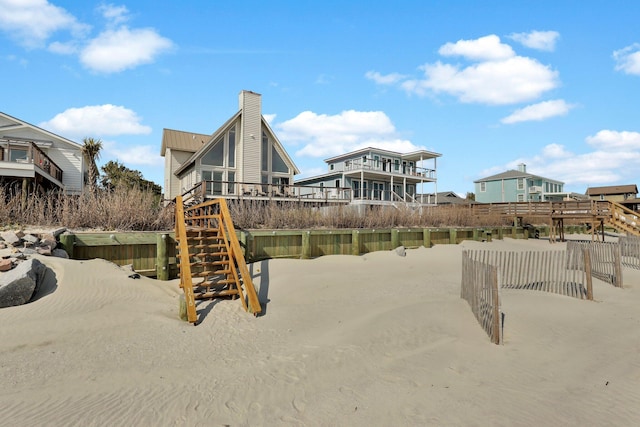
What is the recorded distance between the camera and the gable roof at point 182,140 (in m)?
32.0

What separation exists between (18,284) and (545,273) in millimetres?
13564

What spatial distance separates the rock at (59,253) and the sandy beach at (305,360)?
0.57 meters

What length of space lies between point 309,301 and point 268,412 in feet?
17.7

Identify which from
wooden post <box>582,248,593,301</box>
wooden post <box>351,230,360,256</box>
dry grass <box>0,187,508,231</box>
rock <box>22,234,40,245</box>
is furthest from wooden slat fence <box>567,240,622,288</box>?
rock <box>22,234,40,245</box>

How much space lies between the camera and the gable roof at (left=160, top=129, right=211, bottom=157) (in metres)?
32.0

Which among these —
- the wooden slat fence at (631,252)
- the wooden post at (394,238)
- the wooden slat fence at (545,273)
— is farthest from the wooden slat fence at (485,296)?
the wooden slat fence at (631,252)

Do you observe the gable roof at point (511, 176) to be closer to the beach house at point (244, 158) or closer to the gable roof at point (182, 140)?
the beach house at point (244, 158)

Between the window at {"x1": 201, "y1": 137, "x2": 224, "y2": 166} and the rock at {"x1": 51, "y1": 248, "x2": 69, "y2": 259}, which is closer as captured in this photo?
the rock at {"x1": 51, "y1": 248, "x2": 69, "y2": 259}

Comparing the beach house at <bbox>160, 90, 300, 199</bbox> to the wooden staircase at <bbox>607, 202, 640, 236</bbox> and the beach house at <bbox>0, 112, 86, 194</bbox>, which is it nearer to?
the beach house at <bbox>0, 112, 86, 194</bbox>

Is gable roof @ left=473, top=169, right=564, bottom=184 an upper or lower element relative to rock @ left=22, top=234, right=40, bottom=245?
upper

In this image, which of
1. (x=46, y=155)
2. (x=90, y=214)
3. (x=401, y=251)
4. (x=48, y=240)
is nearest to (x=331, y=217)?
(x=401, y=251)

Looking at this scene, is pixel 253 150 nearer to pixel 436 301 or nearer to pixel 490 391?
pixel 436 301

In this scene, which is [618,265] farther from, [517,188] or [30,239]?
[517,188]

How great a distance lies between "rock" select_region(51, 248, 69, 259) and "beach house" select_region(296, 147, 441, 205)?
27.3 meters
